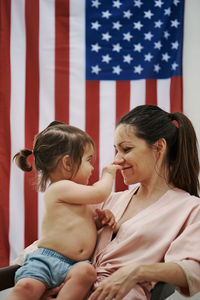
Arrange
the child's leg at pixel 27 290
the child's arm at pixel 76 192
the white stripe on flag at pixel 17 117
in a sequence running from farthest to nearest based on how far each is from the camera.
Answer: the white stripe on flag at pixel 17 117, the child's arm at pixel 76 192, the child's leg at pixel 27 290

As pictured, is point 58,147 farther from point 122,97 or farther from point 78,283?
point 122,97

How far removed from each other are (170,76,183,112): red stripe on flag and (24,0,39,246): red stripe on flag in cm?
93

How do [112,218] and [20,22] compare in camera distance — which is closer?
[112,218]

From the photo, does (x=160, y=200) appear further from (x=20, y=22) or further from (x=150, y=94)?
(x=20, y=22)

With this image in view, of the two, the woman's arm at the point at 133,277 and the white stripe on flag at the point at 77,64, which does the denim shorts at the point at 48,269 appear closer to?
the woman's arm at the point at 133,277

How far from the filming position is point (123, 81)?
2.77 metres

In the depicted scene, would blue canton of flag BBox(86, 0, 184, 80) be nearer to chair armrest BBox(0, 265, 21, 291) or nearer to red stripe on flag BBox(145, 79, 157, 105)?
red stripe on flag BBox(145, 79, 157, 105)

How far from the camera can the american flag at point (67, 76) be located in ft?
8.98

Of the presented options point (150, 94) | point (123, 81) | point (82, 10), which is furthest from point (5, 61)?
point (150, 94)

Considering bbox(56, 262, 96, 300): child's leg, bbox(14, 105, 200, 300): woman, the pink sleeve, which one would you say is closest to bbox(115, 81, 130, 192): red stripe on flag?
bbox(14, 105, 200, 300): woman

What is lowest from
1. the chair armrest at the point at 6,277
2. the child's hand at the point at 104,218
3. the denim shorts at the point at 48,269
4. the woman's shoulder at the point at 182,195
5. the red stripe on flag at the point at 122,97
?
the chair armrest at the point at 6,277

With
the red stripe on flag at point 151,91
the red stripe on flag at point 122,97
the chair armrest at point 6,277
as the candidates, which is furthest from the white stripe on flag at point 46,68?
the chair armrest at point 6,277

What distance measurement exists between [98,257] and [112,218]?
165 mm

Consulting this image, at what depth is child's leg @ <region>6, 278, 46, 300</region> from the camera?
1.37 meters
